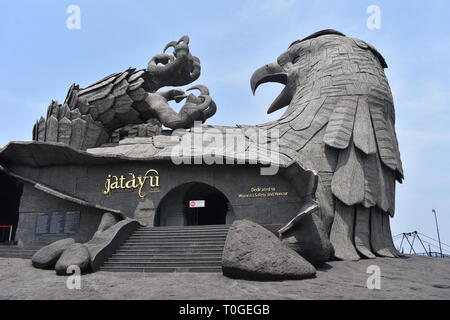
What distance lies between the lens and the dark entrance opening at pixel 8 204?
16447 mm

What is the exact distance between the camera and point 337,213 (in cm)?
1194

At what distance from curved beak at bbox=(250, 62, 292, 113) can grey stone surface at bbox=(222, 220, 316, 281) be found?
1179 cm

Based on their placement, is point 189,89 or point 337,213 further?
point 189,89

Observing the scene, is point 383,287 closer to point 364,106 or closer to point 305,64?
point 364,106

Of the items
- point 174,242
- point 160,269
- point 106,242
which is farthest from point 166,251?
point 106,242

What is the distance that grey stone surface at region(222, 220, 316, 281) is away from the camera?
714 cm

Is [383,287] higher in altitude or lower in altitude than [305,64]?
lower

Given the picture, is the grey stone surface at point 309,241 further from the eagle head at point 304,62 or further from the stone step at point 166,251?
the eagle head at point 304,62

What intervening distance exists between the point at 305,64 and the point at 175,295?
13.6m

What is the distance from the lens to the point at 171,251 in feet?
31.7

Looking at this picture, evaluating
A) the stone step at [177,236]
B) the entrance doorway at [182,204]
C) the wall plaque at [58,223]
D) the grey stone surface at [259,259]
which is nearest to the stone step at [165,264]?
the grey stone surface at [259,259]

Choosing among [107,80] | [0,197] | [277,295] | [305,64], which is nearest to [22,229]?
[0,197]

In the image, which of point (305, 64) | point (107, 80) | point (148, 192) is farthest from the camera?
point (107, 80)

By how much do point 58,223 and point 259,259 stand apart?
384 inches
